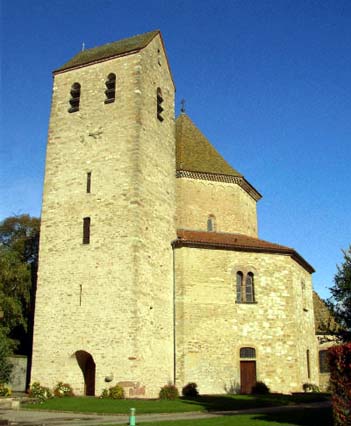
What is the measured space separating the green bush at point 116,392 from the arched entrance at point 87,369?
2315mm

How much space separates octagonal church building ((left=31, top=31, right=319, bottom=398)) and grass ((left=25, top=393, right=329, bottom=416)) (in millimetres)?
1585

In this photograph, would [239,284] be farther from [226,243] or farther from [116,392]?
[116,392]

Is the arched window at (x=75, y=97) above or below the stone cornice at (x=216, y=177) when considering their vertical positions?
above

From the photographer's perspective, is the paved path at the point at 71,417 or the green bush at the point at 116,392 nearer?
the paved path at the point at 71,417

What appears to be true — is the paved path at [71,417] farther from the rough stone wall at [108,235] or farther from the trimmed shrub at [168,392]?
the trimmed shrub at [168,392]

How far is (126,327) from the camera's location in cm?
2119

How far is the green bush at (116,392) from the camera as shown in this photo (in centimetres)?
2012

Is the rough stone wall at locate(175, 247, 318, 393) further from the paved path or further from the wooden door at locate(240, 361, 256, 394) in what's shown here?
the paved path

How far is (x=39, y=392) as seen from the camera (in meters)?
21.0

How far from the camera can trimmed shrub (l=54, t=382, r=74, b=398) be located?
851 inches

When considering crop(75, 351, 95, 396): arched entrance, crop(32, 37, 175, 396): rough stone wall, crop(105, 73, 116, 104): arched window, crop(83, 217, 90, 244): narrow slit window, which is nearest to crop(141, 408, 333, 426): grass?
crop(32, 37, 175, 396): rough stone wall

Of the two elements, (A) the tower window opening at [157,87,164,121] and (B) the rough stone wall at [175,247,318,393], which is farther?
(A) the tower window opening at [157,87,164,121]

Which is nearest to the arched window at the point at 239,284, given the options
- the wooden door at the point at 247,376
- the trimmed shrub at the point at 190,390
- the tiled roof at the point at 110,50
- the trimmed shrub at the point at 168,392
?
the wooden door at the point at 247,376

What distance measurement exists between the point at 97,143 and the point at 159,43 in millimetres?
7882
